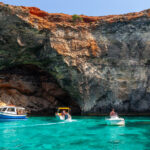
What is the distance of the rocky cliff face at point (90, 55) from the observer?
33.6 meters

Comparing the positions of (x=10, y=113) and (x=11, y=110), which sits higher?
(x=11, y=110)

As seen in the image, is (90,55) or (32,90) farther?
(32,90)

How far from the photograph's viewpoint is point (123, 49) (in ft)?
124

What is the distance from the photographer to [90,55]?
36.7 metres

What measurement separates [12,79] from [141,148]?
32.5 meters

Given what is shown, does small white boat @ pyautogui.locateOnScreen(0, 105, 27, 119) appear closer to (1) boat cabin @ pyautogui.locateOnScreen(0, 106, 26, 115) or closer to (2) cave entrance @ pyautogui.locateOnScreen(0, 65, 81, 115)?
(1) boat cabin @ pyautogui.locateOnScreen(0, 106, 26, 115)

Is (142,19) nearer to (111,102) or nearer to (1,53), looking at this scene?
(111,102)

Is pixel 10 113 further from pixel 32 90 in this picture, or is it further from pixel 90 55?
pixel 90 55

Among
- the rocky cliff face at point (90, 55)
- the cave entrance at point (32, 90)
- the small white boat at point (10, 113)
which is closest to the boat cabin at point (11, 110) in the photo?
the small white boat at point (10, 113)

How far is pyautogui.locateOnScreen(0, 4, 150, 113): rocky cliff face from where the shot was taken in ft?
110

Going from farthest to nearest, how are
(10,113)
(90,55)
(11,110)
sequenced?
(90,55) < (11,110) < (10,113)

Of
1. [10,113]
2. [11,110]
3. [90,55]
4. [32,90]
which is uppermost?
[90,55]

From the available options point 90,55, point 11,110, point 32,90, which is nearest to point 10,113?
point 11,110

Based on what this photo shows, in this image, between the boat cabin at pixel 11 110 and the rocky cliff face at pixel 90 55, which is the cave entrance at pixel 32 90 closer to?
the rocky cliff face at pixel 90 55
